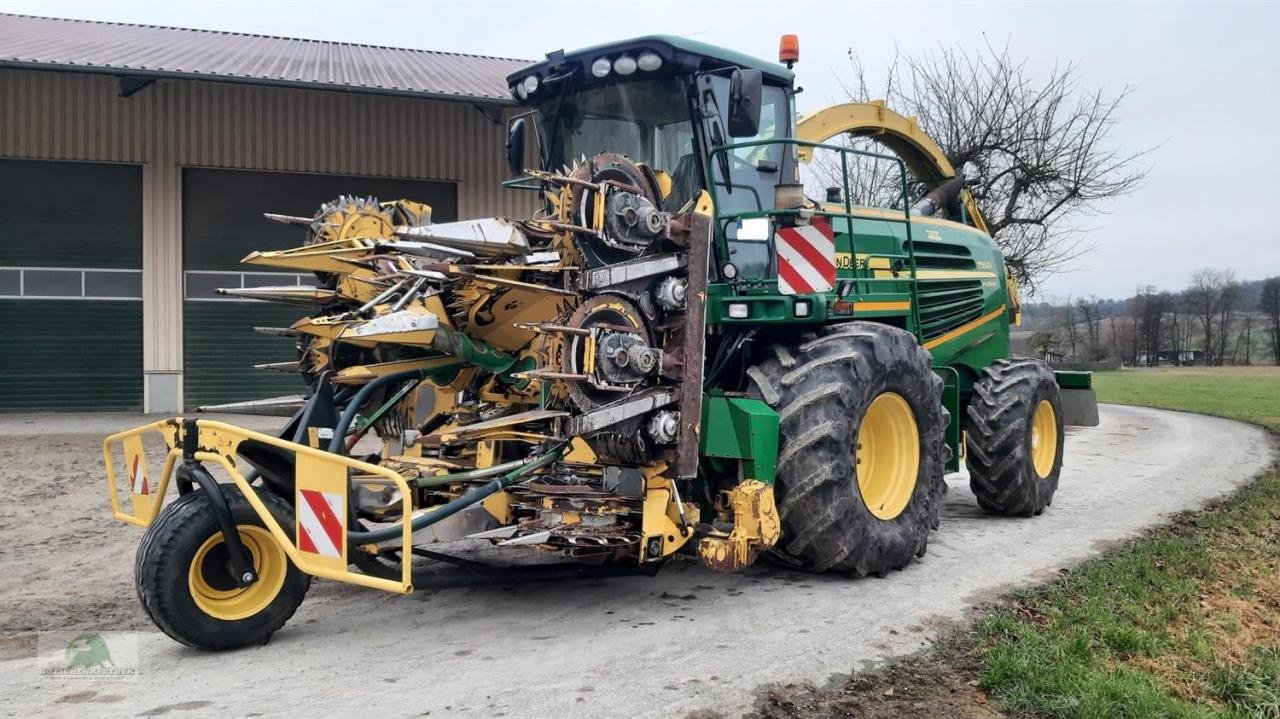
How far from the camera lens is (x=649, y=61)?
5781 millimetres

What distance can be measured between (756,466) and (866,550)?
979mm

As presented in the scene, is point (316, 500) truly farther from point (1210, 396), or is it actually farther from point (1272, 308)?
point (1272, 308)

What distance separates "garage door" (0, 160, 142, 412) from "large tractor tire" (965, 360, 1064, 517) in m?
13.3

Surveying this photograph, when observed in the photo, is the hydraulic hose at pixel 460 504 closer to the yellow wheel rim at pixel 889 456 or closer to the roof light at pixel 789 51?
the yellow wheel rim at pixel 889 456

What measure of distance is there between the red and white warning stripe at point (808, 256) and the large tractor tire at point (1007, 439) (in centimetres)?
277

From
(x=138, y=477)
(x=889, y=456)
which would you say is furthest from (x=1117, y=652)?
(x=138, y=477)

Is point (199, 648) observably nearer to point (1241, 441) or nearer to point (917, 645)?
point (917, 645)

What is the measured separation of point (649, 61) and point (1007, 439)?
4222 mm

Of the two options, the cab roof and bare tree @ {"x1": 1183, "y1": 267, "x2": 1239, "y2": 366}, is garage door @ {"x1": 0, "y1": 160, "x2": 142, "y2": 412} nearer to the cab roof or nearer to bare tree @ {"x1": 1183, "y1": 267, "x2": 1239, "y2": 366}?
the cab roof

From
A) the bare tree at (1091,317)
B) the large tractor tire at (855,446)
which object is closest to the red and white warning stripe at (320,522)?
the large tractor tire at (855,446)

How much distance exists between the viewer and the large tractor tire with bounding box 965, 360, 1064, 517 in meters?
7.97

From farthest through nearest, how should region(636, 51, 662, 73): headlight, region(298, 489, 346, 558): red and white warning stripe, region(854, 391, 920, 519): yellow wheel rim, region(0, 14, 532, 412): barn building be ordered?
region(0, 14, 532, 412): barn building, region(854, 391, 920, 519): yellow wheel rim, region(636, 51, 662, 73): headlight, region(298, 489, 346, 558): red and white warning stripe

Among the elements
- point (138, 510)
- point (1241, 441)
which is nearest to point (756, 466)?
point (138, 510)

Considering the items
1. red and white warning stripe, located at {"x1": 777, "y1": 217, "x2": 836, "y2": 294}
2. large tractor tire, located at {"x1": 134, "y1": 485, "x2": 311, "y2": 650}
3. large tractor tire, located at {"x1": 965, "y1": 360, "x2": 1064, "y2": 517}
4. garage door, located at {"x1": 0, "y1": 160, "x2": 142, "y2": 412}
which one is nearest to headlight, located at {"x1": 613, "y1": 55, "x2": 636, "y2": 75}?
red and white warning stripe, located at {"x1": 777, "y1": 217, "x2": 836, "y2": 294}
